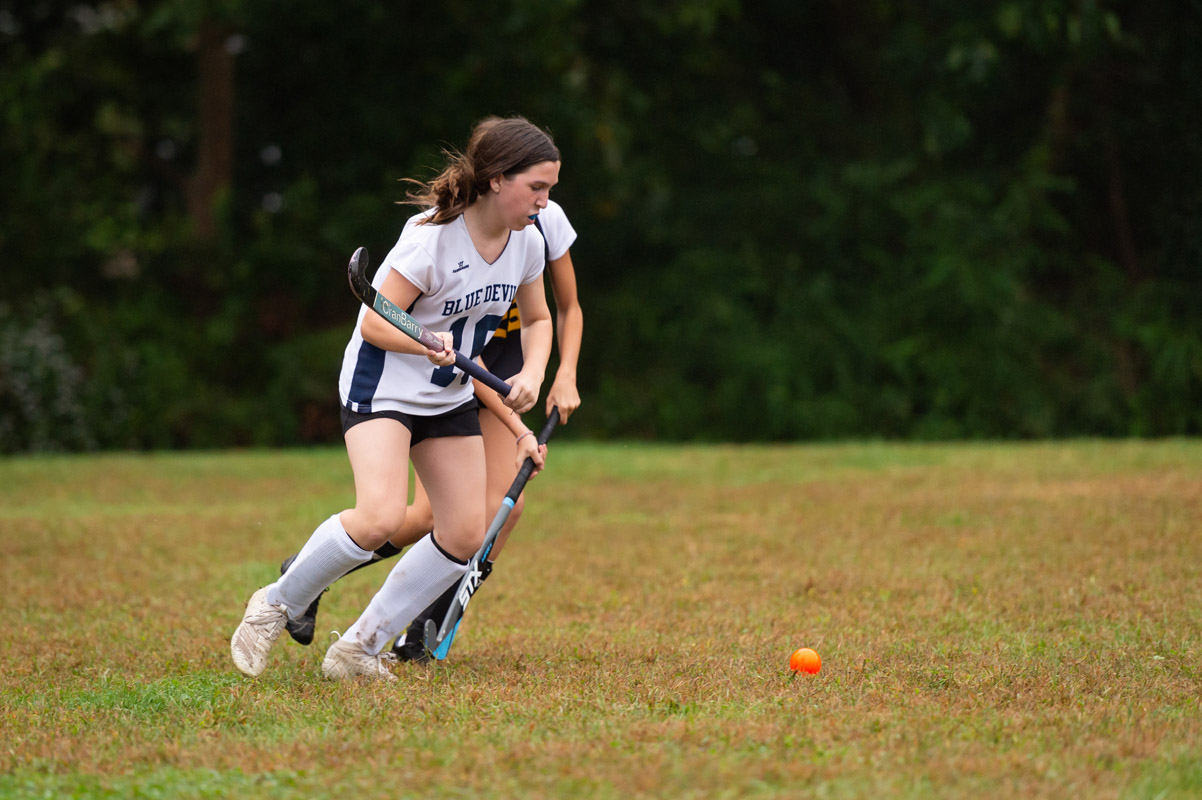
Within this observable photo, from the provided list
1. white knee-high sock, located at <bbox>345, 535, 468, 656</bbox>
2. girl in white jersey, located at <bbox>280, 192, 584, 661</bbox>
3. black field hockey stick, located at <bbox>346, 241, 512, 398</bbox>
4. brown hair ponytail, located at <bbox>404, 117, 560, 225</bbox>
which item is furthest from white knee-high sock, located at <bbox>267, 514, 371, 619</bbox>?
brown hair ponytail, located at <bbox>404, 117, 560, 225</bbox>

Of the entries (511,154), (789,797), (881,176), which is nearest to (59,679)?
(511,154)

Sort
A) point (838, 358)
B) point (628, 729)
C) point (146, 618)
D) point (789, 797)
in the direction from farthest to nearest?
point (838, 358), point (146, 618), point (628, 729), point (789, 797)

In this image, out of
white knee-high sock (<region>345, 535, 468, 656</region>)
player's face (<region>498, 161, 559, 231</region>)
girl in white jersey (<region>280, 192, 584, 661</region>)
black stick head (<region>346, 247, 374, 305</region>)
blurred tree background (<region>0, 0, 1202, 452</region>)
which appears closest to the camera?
black stick head (<region>346, 247, 374, 305</region>)

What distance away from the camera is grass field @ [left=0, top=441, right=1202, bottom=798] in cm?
328

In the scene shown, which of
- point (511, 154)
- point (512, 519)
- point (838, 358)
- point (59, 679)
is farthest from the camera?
point (838, 358)

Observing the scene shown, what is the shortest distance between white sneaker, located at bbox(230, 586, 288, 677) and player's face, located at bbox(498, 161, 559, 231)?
5.06 feet

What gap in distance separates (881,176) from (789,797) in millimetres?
16031

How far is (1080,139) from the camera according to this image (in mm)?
17969

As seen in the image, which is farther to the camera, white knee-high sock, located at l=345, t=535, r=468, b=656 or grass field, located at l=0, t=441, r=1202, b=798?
white knee-high sock, located at l=345, t=535, r=468, b=656

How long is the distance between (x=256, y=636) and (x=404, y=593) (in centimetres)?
51

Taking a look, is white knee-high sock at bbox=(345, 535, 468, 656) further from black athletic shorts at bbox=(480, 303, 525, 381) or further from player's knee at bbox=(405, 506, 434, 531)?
black athletic shorts at bbox=(480, 303, 525, 381)

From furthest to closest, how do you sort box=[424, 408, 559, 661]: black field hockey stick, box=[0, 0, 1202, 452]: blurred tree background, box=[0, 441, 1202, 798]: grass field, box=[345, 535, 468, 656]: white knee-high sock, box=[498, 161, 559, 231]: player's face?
box=[0, 0, 1202, 452]: blurred tree background, box=[424, 408, 559, 661]: black field hockey stick, box=[345, 535, 468, 656]: white knee-high sock, box=[498, 161, 559, 231]: player's face, box=[0, 441, 1202, 798]: grass field

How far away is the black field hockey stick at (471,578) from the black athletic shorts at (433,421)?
0.23m

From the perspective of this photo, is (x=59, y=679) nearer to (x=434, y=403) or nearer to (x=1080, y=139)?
(x=434, y=403)
